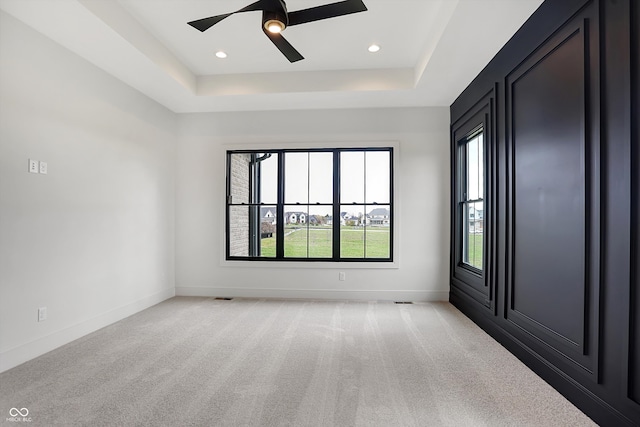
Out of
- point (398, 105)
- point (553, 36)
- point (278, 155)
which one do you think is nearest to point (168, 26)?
point (278, 155)

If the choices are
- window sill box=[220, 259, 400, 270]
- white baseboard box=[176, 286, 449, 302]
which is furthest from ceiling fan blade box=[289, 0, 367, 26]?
white baseboard box=[176, 286, 449, 302]

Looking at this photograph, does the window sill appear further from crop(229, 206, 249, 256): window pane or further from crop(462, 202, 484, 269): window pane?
crop(462, 202, 484, 269): window pane

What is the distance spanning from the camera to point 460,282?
154 inches

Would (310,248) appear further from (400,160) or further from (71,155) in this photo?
(71,155)

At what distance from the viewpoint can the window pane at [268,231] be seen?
4602 millimetres

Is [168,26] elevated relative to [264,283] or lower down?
elevated

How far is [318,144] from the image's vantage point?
4.45m

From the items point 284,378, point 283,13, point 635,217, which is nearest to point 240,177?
point 283,13

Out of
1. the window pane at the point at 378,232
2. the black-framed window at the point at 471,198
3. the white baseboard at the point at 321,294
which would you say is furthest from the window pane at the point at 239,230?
the black-framed window at the point at 471,198

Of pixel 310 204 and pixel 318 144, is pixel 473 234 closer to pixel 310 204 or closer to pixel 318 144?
pixel 310 204

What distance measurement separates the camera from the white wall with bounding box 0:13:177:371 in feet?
7.87

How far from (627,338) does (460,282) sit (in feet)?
7.82

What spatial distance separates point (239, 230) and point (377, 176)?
2.25 meters

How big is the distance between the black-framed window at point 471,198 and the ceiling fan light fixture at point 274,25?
2454 mm
